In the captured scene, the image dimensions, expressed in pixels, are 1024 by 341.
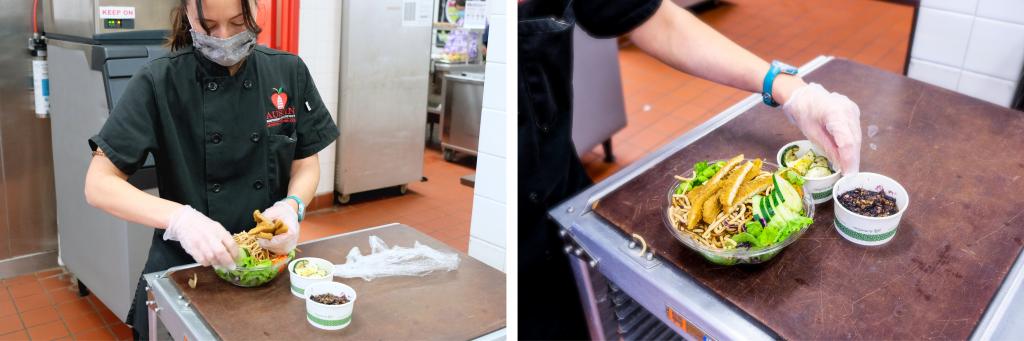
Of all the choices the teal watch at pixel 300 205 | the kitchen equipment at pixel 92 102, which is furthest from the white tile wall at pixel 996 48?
the kitchen equipment at pixel 92 102

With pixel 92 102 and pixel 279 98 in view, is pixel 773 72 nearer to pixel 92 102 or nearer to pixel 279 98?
pixel 279 98

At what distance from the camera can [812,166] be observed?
2.92 feet

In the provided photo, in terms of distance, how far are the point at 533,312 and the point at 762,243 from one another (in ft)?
2.06

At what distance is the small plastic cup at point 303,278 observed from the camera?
40.1 inches

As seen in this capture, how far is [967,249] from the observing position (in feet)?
2.59

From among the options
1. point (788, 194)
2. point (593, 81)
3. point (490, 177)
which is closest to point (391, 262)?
point (490, 177)

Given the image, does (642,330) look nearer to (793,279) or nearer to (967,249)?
(793,279)

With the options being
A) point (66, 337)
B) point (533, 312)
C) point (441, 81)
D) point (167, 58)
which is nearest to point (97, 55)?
point (167, 58)

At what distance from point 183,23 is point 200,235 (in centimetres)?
30

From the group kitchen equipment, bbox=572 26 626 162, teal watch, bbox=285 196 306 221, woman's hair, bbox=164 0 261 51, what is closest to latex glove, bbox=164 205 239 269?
teal watch, bbox=285 196 306 221

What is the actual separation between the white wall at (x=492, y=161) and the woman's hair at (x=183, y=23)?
34 centimetres

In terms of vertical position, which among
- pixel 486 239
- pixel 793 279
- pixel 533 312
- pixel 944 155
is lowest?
pixel 533 312

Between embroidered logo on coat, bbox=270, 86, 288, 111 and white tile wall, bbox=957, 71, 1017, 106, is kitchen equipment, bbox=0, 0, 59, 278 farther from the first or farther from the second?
white tile wall, bbox=957, 71, 1017, 106

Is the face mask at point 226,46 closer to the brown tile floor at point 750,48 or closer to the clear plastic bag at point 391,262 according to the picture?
the clear plastic bag at point 391,262
